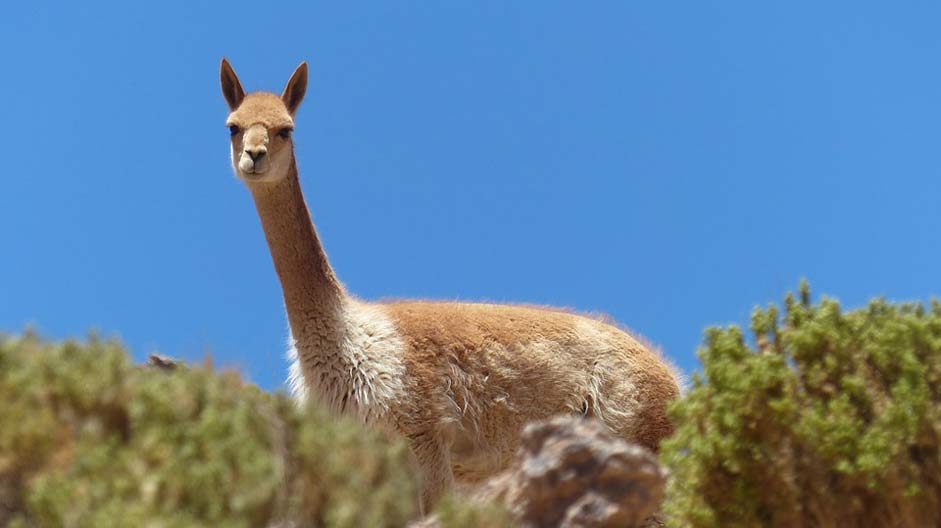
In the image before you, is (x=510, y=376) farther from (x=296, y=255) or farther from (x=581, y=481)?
(x=581, y=481)

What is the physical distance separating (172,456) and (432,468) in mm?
4334

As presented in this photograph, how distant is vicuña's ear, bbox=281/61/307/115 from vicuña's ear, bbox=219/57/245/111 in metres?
0.38

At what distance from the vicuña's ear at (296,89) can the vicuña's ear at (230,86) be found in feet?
1.24

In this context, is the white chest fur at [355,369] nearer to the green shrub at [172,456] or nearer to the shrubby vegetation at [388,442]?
the shrubby vegetation at [388,442]

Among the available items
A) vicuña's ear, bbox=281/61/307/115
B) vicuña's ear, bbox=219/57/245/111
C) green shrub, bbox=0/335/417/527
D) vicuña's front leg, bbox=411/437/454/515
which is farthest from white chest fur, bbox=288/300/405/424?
green shrub, bbox=0/335/417/527

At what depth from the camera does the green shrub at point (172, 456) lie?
12.8 ft

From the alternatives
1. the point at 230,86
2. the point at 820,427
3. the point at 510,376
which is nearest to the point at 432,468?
the point at 510,376

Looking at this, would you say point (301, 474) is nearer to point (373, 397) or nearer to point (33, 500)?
point (33, 500)

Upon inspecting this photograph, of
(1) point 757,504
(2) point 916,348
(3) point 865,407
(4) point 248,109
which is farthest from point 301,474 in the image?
(4) point 248,109

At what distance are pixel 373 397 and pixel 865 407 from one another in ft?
12.5

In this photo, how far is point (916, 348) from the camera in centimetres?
582

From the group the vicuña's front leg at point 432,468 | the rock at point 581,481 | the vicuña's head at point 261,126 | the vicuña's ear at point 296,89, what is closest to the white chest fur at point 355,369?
the vicuña's front leg at point 432,468

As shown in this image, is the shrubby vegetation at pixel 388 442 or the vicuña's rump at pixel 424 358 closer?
the shrubby vegetation at pixel 388 442

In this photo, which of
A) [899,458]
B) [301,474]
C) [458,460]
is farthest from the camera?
[458,460]
